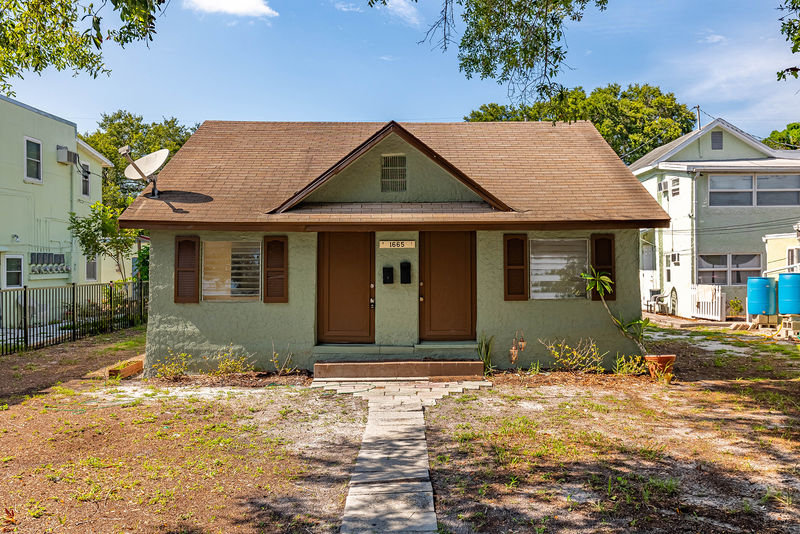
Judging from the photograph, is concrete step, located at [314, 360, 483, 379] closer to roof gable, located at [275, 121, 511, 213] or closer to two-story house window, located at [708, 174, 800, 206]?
roof gable, located at [275, 121, 511, 213]

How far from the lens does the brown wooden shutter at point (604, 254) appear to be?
30.1 ft

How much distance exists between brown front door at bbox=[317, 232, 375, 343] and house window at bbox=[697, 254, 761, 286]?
15.0 meters

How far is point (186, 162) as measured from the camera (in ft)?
35.0

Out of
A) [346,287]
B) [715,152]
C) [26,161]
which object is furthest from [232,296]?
[715,152]

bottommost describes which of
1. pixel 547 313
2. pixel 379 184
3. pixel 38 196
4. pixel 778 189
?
pixel 547 313

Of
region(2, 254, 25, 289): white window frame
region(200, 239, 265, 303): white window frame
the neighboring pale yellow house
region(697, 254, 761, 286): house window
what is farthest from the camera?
region(697, 254, 761, 286): house window

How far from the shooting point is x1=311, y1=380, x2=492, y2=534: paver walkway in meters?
3.82

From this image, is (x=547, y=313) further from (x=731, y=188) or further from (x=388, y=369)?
(x=731, y=188)

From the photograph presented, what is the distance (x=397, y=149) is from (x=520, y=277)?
3380 millimetres

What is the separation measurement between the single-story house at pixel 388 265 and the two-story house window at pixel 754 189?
1162 cm

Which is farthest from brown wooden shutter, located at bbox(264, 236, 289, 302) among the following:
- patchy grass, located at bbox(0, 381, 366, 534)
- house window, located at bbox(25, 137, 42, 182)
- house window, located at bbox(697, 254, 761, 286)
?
house window, located at bbox(697, 254, 761, 286)

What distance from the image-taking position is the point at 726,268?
18.7 metres

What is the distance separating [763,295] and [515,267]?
10.1 m

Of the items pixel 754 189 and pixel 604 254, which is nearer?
pixel 604 254
